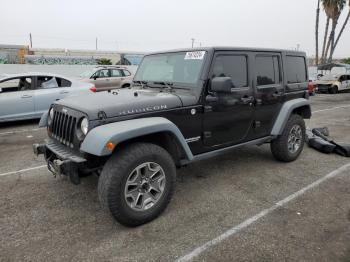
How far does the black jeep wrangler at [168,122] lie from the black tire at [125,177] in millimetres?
10

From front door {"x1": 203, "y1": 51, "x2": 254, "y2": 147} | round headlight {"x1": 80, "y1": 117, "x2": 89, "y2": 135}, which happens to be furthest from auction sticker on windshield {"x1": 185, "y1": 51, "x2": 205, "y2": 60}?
round headlight {"x1": 80, "y1": 117, "x2": 89, "y2": 135}

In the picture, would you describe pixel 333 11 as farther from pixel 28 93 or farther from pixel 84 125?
pixel 84 125

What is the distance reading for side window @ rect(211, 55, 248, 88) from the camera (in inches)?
161

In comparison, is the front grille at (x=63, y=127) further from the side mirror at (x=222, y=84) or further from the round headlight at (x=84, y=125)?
the side mirror at (x=222, y=84)

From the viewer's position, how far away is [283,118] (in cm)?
500

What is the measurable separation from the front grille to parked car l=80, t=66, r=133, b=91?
11.4 meters

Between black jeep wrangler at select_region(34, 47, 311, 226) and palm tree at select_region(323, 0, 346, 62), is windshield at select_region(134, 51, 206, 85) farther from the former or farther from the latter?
palm tree at select_region(323, 0, 346, 62)

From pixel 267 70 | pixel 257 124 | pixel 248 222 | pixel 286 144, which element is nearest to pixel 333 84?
pixel 286 144

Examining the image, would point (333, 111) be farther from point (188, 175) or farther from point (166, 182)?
point (166, 182)

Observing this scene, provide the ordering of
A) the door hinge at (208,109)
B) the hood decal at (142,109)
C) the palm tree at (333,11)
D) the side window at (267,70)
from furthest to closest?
the palm tree at (333,11)
the side window at (267,70)
the door hinge at (208,109)
the hood decal at (142,109)

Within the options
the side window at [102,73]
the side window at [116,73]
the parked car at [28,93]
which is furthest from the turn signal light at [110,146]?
the side window at [116,73]

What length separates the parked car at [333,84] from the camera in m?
20.2

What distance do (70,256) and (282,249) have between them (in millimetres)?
1992

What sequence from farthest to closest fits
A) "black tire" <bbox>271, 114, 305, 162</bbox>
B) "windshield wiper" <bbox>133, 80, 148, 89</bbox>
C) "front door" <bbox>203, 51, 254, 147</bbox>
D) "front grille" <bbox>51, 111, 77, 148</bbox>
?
"black tire" <bbox>271, 114, 305, 162</bbox> → "windshield wiper" <bbox>133, 80, 148, 89</bbox> → "front door" <bbox>203, 51, 254, 147</bbox> → "front grille" <bbox>51, 111, 77, 148</bbox>
